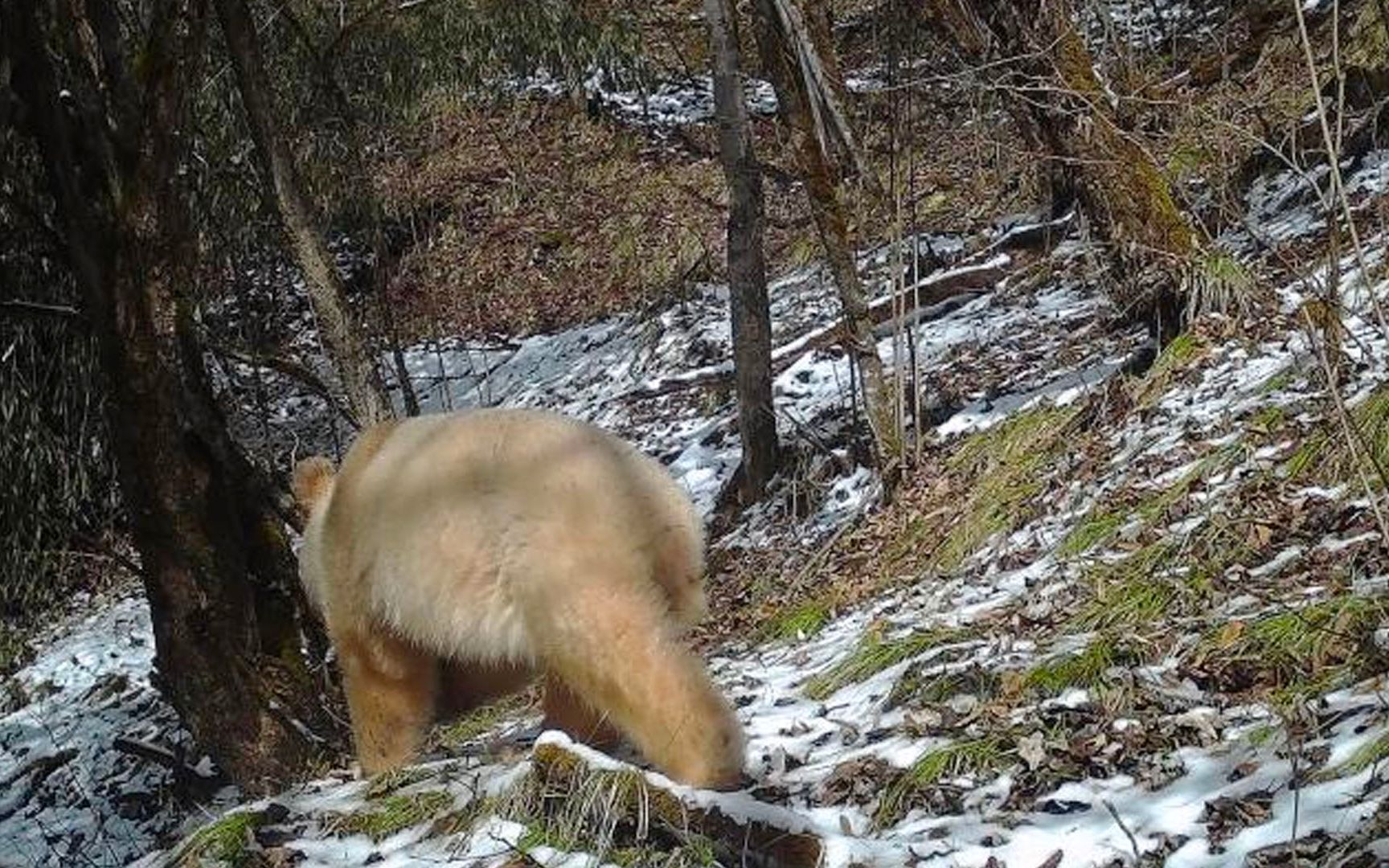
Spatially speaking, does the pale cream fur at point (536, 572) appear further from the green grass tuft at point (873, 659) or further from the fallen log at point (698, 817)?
the green grass tuft at point (873, 659)

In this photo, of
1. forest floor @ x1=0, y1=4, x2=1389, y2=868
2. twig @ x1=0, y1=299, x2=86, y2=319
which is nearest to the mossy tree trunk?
forest floor @ x1=0, y1=4, x2=1389, y2=868

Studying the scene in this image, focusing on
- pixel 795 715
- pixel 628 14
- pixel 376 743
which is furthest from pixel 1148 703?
pixel 628 14

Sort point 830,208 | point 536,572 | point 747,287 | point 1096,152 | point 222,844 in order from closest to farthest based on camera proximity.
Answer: point 536,572, point 222,844, point 1096,152, point 830,208, point 747,287

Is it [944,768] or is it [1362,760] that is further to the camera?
[944,768]

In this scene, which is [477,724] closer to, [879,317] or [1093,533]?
[1093,533]

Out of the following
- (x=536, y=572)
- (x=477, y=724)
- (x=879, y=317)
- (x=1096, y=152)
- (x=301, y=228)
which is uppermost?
(x=301, y=228)

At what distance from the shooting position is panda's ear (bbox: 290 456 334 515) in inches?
211

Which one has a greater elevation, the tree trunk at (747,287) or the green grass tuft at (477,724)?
the tree trunk at (747,287)

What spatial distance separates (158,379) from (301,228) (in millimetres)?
2283

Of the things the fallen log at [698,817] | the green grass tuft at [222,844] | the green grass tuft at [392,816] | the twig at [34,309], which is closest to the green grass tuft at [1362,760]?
the fallen log at [698,817]

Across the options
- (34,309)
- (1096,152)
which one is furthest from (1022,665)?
(34,309)

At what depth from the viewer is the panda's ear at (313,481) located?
17.6ft

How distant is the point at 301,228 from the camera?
26.1 feet

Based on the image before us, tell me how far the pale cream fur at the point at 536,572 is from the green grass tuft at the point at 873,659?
107cm
